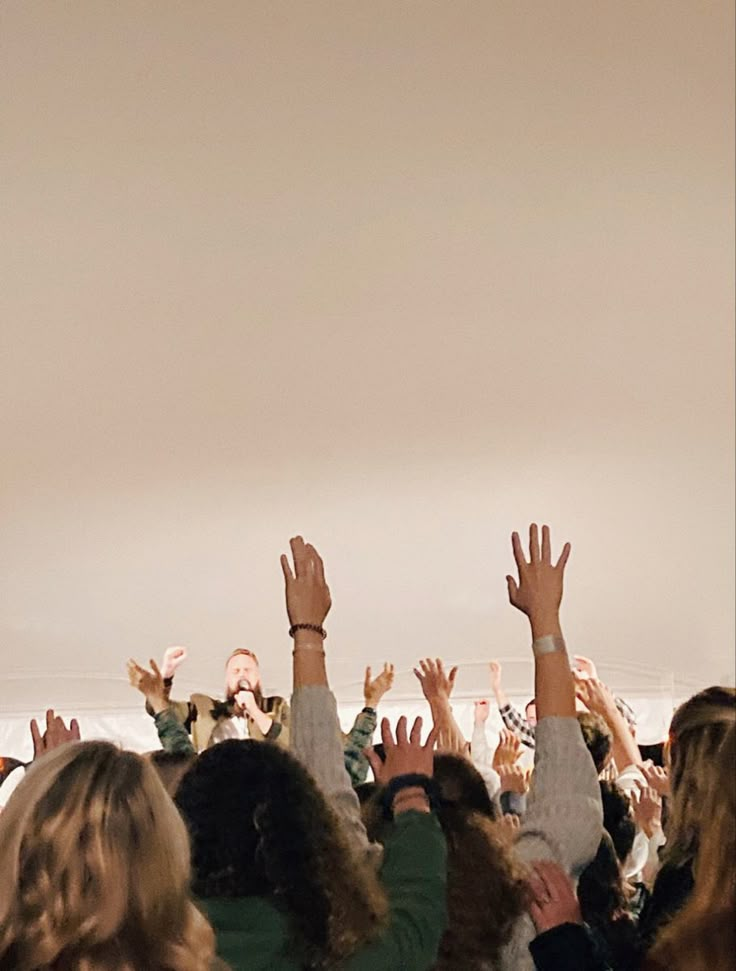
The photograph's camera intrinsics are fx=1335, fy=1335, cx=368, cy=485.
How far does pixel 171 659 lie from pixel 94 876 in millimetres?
1304

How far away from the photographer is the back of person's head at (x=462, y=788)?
1.85 metres

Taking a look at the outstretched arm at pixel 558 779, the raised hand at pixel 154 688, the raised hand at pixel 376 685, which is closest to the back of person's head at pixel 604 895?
the outstretched arm at pixel 558 779

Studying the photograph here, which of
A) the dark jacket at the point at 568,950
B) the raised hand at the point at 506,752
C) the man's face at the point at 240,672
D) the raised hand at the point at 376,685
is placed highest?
the man's face at the point at 240,672

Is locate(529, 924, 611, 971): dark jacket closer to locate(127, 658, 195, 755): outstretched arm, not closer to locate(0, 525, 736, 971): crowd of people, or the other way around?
locate(0, 525, 736, 971): crowd of people

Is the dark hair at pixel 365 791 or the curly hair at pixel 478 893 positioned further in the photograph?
the dark hair at pixel 365 791

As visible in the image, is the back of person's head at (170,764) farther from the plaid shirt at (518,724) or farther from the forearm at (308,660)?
the plaid shirt at (518,724)

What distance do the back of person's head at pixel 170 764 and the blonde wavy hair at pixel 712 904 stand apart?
0.91 metres

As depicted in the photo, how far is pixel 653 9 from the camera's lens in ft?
11.0

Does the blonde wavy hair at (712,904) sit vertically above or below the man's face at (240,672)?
below

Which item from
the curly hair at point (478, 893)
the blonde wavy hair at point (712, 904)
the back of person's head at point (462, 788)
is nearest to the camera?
the blonde wavy hair at point (712, 904)

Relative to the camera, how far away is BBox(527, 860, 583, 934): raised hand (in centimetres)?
158

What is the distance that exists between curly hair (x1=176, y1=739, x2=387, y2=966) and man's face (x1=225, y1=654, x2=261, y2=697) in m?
1.03

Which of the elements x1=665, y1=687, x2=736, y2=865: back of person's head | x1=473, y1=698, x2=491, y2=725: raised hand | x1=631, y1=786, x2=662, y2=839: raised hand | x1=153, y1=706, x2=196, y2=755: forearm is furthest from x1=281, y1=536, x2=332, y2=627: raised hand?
x1=473, y1=698, x2=491, y2=725: raised hand

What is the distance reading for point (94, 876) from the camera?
1.33 metres
